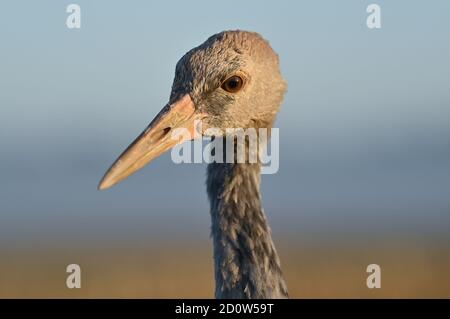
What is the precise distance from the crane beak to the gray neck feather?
42 cm

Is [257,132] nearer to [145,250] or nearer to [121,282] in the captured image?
[121,282]

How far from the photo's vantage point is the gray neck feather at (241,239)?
6.48 meters

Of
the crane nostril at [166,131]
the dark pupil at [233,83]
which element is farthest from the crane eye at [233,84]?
the crane nostril at [166,131]

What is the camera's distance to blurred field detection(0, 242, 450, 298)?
16.3 meters

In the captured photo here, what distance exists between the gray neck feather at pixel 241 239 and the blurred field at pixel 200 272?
348 inches

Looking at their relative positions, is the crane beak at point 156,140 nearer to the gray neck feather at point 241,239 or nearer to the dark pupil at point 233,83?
the dark pupil at point 233,83

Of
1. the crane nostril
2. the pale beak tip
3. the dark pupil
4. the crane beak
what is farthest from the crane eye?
the pale beak tip

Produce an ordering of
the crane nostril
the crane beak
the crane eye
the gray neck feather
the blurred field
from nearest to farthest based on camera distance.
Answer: the gray neck feather, the crane beak, the crane nostril, the crane eye, the blurred field

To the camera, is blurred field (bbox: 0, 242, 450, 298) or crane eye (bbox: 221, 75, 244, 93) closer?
crane eye (bbox: 221, 75, 244, 93)

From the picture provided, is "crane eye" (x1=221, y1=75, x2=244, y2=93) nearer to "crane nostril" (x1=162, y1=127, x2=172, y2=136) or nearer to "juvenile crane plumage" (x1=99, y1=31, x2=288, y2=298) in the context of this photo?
"juvenile crane plumage" (x1=99, y1=31, x2=288, y2=298)

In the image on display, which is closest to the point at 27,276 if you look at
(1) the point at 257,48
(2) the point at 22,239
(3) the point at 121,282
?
(3) the point at 121,282

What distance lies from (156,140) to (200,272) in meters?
12.4

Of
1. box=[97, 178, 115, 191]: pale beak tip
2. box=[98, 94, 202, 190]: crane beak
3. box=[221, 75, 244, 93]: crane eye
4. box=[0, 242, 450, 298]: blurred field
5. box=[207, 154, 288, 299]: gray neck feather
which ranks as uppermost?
box=[0, 242, 450, 298]: blurred field

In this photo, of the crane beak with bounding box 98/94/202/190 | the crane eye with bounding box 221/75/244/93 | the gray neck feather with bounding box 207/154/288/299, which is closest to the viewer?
the gray neck feather with bounding box 207/154/288/299
